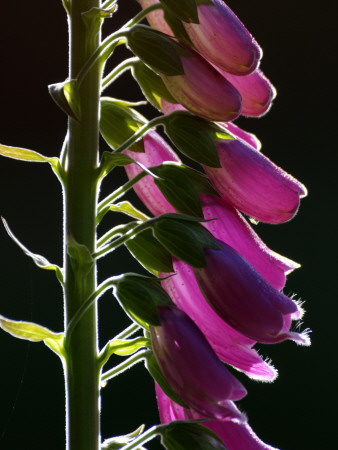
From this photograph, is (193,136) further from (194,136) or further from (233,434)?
(233,434)

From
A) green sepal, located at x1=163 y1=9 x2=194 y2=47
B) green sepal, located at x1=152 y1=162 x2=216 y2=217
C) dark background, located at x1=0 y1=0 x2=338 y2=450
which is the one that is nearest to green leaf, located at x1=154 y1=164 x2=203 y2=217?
green sepal, located at x1=152 y1=162 x2=216 y2=217

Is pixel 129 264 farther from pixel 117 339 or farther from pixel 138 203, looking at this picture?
pixel 117 339

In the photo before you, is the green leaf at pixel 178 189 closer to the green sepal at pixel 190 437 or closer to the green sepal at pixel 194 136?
the green sepal at pixel 194 136

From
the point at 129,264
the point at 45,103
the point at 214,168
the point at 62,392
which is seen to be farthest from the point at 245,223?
the point at 45,103

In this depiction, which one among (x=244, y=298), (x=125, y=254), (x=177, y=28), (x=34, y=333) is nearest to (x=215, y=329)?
(x=244, y=298)

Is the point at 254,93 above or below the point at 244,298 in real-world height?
above

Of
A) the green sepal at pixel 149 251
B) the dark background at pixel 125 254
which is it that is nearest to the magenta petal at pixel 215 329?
the green sepal at pixel 149 251
